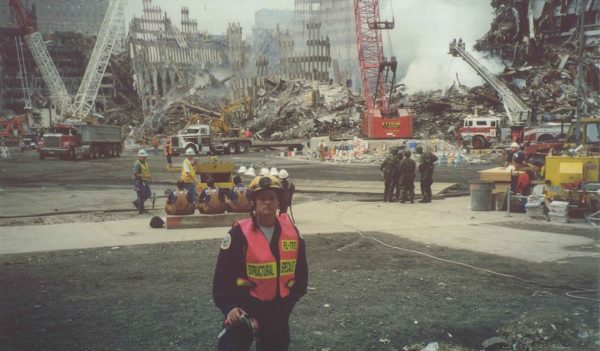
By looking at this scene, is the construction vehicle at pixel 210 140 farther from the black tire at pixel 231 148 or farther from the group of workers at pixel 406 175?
the group of workers at pixel 406 175

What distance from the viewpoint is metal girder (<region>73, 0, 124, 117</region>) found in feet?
194

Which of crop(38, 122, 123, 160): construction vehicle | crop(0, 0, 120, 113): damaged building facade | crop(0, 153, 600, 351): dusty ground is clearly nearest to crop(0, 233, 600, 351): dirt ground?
crop(0, 153, 600, 351): dusty ground

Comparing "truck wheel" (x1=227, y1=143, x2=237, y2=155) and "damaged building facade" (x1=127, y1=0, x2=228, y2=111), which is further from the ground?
"damaged building facade" (x1=127, y1=0, x2=228, y2=111)

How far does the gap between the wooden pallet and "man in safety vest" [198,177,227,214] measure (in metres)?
0.14

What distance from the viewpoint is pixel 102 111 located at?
67.7 metres

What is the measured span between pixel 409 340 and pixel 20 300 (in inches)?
183

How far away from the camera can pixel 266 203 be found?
2.86 meters

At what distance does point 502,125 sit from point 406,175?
A: 2678 cm

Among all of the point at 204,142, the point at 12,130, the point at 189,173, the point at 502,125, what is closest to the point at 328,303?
the point at 189,173

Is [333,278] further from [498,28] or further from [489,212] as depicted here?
[498,28]

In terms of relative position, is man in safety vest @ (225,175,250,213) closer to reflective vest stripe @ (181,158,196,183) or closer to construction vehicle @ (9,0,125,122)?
reflective vest stripe @ (181,158,196,183)

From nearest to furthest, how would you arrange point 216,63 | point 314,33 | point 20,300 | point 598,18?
point 20,300 < point 598,18 < point 314,33 < point 216,63

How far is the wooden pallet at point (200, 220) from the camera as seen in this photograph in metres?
10.2

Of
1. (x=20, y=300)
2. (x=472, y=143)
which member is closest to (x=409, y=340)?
(x=20, y=300)
